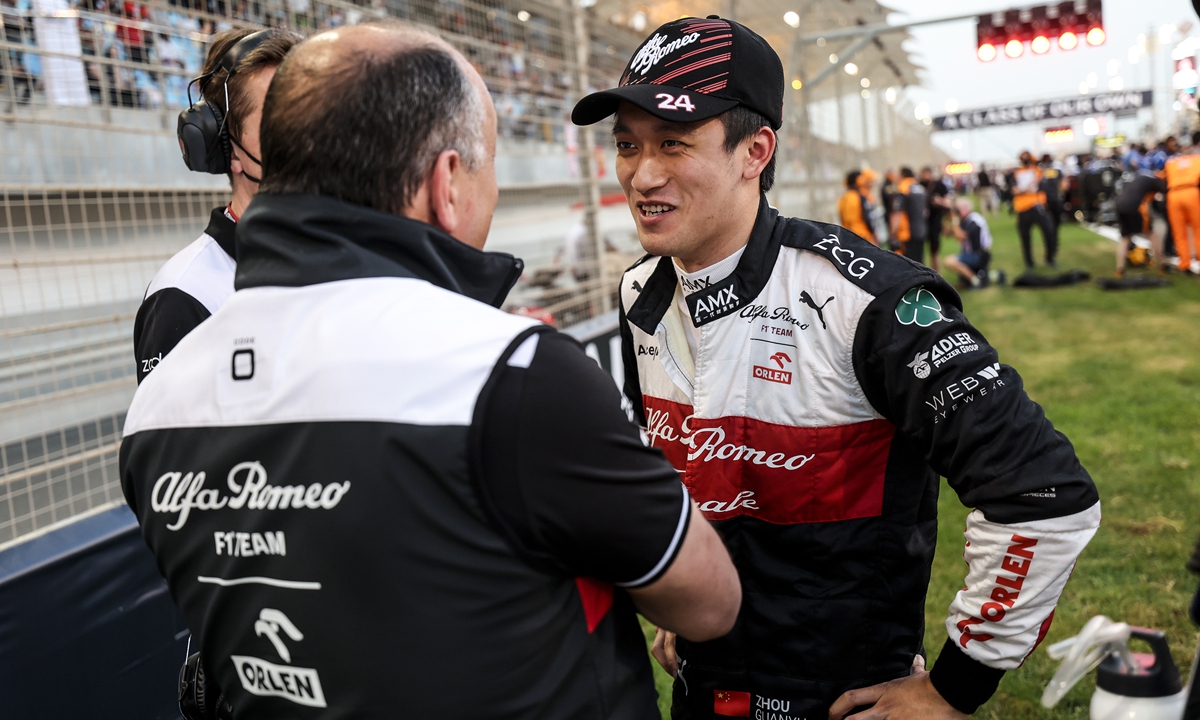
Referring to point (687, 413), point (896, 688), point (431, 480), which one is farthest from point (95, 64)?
point (896, 688)

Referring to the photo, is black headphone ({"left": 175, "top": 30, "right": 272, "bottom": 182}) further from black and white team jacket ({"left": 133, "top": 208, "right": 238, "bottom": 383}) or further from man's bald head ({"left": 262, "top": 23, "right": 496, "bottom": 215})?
man's bald head ({"left": 262, "top": 23, "right": 496, "bottom": 215})

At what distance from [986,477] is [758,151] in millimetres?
740

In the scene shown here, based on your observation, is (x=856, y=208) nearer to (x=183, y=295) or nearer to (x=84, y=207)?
(x=84, y=207)

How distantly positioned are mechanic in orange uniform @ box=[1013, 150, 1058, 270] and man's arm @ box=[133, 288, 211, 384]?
13.5 m

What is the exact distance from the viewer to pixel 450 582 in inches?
35.2

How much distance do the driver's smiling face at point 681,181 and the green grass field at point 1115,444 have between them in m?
2.28

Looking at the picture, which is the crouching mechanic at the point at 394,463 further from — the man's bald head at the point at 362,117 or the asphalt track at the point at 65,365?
the asphalt track at the point at 65,365

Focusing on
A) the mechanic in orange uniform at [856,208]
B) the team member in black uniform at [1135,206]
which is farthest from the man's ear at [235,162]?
the team member in black uniform at [1135,206]

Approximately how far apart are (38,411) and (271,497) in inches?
89.4

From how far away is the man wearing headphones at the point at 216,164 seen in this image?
1.68 meters

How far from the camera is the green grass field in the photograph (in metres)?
3.33

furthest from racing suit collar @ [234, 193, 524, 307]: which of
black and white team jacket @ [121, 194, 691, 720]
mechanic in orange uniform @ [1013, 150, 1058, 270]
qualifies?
mechanic in orange uniform @ [1013, 150, 1058, 270]

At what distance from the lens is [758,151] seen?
1.63 m

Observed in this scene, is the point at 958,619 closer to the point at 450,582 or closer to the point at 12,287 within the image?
the point at 450,582
